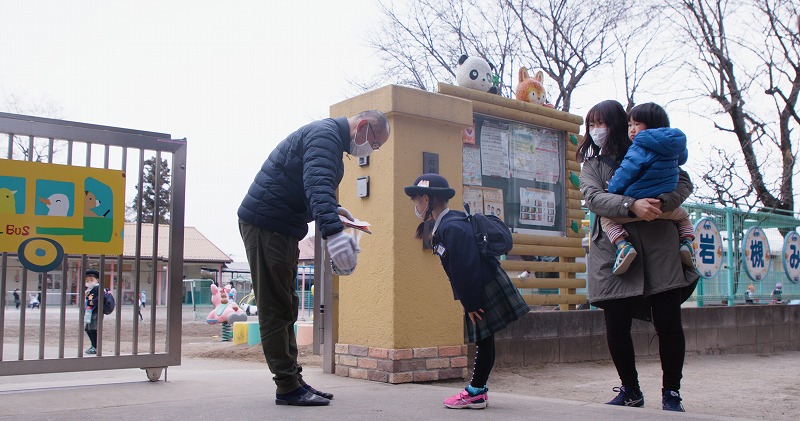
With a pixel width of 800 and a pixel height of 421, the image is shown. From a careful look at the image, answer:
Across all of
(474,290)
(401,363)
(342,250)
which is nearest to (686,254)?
(474,290)

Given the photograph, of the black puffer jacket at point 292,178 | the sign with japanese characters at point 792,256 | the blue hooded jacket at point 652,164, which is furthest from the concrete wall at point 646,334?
the black puffer jacket at point 292,178

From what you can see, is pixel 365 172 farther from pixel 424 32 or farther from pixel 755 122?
pixel 424 32

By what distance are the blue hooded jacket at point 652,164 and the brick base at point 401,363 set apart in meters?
1.99

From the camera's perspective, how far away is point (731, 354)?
9695 mm

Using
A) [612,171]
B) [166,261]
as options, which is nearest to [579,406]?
[612,171]

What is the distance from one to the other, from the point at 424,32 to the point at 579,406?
25321 millimetres

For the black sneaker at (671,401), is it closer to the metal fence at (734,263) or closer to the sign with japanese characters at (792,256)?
the metal fence at (734,263)

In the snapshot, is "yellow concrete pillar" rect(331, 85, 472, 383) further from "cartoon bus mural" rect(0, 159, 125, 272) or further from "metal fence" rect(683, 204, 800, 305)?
"metal fence" rect(683, 204, 800, 305)

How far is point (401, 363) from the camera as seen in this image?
5188 mm

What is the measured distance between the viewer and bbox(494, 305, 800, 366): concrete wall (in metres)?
6.72

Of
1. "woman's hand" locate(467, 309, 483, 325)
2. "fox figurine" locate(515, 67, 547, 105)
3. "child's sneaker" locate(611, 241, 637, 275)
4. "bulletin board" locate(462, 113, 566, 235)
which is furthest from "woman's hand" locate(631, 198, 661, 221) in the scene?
"fox figurine" locate(515, 67, 547, 105)

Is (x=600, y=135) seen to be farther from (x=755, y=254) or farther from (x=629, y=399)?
(x=755, y=254)

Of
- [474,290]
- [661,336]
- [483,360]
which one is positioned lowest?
[483,360]

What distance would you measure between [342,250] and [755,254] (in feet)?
29.4
